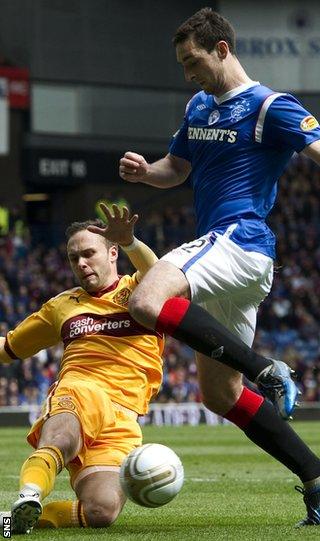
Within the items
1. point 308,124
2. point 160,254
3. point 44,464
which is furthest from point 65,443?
point 160,254

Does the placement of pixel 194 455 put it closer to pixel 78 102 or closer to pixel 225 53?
pixel 225 53

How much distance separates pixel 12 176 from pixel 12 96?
82.7 inches

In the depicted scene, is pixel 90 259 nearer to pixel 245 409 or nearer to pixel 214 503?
pixel 245 409

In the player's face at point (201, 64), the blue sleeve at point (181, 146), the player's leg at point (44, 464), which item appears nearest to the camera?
the player's leg at point (44, 464)

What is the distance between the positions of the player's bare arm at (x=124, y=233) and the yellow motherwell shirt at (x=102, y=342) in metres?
0.26

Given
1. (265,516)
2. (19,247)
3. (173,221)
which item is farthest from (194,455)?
(173,221)

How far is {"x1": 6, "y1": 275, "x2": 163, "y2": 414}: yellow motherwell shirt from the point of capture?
21.1 ft

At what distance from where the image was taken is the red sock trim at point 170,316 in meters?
5.48

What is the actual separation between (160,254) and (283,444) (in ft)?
75.4

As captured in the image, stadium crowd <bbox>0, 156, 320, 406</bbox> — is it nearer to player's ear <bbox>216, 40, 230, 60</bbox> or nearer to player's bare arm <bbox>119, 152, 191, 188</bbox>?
player's bare arm <bbox>119, 152, 191, 188</bbox>

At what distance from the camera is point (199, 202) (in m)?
6.34

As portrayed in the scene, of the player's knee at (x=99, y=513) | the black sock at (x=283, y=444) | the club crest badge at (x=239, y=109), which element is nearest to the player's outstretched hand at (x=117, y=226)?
the club crest badge at (x=239, y=109)

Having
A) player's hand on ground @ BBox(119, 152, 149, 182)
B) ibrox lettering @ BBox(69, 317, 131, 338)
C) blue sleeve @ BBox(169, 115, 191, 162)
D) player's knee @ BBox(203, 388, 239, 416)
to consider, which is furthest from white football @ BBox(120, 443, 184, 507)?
blue sleeve @ BBox(169, 115, 191, 162)

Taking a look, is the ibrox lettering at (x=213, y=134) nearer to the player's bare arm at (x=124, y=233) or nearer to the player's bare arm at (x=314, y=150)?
the player's bare arm at (x=314, y=150)
